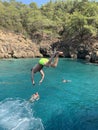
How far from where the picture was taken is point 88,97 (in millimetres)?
28234

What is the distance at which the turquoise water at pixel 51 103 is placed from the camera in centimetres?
1917

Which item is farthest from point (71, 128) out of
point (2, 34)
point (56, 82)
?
point (2, 34)

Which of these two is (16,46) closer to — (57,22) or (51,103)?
(57,22)

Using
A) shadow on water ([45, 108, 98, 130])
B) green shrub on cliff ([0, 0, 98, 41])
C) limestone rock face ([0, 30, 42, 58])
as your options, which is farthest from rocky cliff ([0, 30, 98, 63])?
shadow on water ([45, 108, 98, 130])

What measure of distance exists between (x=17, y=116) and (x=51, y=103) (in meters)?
5.64

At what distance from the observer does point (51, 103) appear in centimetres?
2531

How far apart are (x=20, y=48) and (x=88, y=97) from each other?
40.1 m

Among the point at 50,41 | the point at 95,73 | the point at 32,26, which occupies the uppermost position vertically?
the point at 32,26

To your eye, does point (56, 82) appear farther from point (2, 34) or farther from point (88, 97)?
point (2, 34)

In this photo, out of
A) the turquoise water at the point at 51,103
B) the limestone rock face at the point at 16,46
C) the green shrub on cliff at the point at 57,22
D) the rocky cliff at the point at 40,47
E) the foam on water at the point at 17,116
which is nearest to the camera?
the foam on water at the point at 17,116

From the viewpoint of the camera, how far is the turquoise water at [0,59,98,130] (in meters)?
19.2

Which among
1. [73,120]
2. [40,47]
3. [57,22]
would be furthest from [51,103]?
[57,22]

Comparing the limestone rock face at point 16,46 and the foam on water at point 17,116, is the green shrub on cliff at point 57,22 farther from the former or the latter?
the foam on water at point 17,116

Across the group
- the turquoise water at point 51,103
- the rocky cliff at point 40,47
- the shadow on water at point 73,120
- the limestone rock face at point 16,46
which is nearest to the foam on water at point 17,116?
the turquoise water at point 51,103
